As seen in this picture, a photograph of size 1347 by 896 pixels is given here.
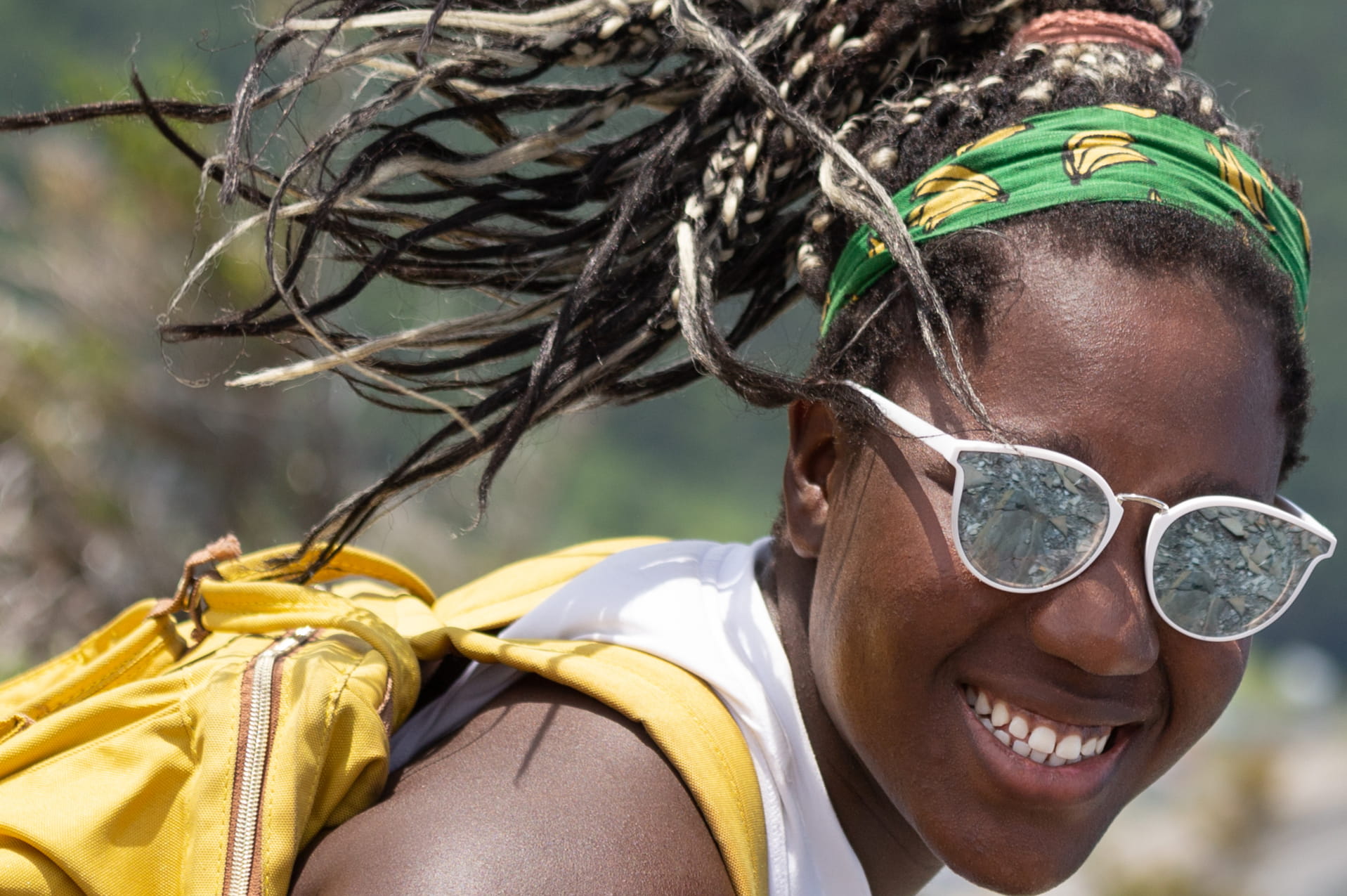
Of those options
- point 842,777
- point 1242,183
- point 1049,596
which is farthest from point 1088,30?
point 842,777

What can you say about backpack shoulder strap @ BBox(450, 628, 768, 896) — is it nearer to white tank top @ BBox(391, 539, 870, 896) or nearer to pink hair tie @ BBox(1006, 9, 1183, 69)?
white tank top @ BBox(391, 539, 870, 896)

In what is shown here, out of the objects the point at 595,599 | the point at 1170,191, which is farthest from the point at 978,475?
the point at 595,599

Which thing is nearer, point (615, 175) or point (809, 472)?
point (809, 472)

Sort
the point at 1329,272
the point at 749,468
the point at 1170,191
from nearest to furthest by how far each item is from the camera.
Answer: the point at 1170,191, the point at 1329,272, the point at 749,468

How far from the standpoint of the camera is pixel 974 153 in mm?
1919

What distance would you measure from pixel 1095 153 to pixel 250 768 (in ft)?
4.46

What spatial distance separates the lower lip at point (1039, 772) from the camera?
1.83 metres

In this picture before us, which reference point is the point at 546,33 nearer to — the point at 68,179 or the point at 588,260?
the point at 588,260

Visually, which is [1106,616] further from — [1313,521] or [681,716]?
[681,716]

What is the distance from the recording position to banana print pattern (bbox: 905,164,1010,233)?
189 cm

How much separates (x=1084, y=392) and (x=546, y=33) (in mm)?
991

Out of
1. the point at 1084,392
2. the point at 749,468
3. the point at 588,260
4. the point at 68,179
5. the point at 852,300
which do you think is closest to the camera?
the point at 1084,392

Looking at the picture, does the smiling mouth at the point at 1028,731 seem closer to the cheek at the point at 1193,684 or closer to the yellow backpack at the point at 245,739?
the cheek at the point at 1193,684

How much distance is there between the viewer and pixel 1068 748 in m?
1.84
